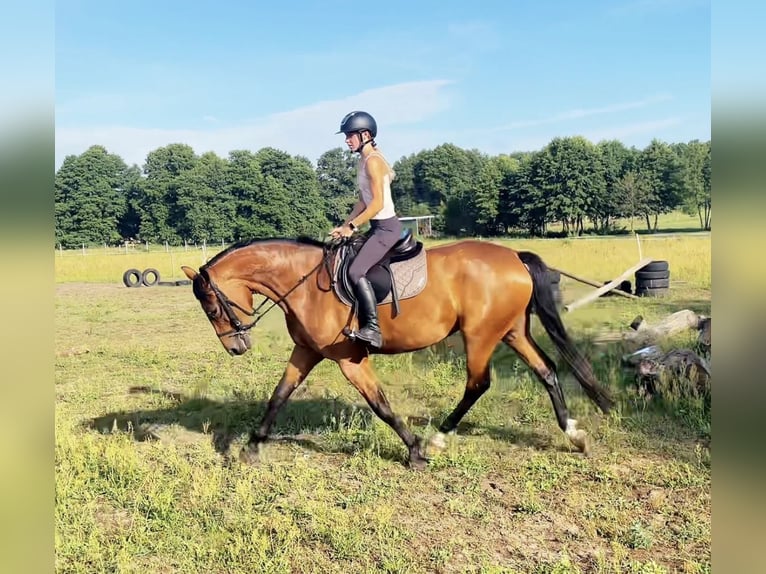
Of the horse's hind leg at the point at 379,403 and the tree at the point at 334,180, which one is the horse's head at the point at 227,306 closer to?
the horse's hind leg at the point at 379,403

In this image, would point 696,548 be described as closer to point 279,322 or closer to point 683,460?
point 683,460

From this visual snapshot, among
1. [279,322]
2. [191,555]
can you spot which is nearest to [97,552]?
[191,555]

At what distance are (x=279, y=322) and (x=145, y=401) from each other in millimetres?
2542

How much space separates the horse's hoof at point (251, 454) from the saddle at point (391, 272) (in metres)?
1.78

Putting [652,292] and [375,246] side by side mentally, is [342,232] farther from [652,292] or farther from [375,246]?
[652,292]

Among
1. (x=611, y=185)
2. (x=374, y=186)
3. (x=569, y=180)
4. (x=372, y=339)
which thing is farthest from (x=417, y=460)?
(x=611, y=185)

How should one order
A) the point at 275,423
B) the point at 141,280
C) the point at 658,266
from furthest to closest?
the point at 141,280
the point at 658,266
the point at 275,423

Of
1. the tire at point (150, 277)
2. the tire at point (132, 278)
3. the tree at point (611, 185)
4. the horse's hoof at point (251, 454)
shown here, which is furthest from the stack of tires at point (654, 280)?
the tree at point (611, 185)

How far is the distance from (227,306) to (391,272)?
1.59m

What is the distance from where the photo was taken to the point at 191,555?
3648 millimetres

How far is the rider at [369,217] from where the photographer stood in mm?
4762

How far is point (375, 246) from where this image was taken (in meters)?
4.90

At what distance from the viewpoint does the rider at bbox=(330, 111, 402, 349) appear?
15.6 ft
